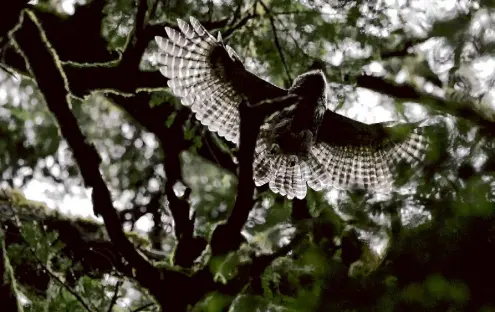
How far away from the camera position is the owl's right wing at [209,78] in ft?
12.8

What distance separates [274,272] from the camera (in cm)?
253

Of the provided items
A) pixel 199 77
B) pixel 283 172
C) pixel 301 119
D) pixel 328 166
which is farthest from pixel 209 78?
pixel 328 166

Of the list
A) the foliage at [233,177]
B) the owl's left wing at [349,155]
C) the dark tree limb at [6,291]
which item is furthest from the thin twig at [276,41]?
the dark tree limb at [6,291]

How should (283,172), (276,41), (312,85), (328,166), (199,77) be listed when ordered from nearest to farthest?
(312,85), (276,41), (199,77), (283,172), (328,166)

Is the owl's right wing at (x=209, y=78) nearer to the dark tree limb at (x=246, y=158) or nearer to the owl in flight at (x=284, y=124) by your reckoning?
the owl in flight at (x=284, y=124)

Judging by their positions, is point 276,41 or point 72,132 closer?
point 72,132

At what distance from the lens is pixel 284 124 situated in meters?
3.97

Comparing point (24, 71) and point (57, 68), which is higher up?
point (24, 71)

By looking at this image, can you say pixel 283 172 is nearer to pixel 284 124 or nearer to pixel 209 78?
pixel 284 124

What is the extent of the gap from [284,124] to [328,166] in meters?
0.98

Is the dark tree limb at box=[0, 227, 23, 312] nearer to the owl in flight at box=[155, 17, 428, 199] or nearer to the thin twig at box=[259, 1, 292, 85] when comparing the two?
the owl in flight at box=[155, 17, 428, 199]

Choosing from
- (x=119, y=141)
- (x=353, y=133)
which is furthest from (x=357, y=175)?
(x=119, y=141)

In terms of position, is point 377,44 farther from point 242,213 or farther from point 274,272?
point 242,213

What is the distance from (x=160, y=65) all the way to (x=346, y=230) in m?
2.63
